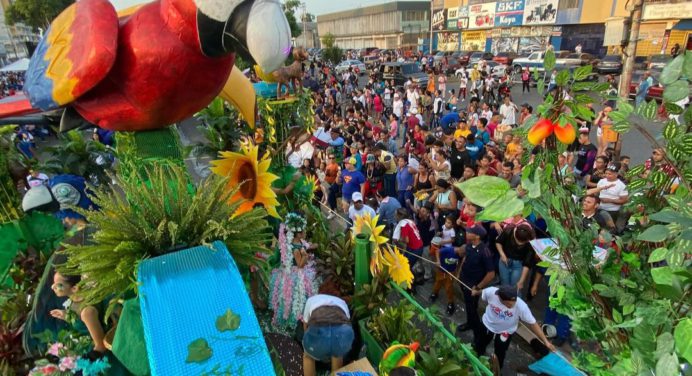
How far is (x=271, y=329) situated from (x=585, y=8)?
3509 centimetres

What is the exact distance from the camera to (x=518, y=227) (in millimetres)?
4324

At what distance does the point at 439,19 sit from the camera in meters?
41.7

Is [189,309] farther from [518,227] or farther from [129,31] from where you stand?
[518,227]

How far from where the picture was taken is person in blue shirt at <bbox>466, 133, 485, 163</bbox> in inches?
280

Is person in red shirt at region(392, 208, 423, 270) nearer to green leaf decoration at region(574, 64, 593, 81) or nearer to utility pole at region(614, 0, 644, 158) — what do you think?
green leaf decoration at region(574, 64, 593, 81)

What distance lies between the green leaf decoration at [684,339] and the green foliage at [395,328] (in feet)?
7.33

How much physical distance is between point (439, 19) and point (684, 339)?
45720 millimetres

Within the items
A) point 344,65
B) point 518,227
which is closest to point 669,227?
point 518,227

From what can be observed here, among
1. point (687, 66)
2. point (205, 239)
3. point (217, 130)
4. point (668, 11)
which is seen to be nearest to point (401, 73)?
point (668, 11)

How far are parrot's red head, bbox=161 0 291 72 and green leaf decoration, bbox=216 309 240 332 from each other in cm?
127

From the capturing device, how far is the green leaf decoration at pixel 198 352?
1.42 meters

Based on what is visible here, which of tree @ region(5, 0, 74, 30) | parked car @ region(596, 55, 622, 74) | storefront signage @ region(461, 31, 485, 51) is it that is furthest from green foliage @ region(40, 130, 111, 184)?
storefront signage @ region(461, 31, 485, 51)

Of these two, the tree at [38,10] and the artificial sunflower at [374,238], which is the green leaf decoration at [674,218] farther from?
the tree at [38,10]

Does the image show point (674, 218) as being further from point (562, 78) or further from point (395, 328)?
point (395, 328)
